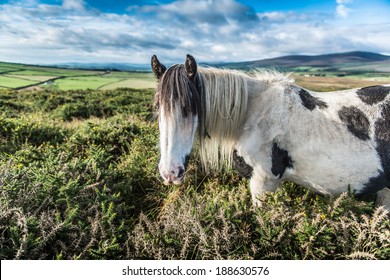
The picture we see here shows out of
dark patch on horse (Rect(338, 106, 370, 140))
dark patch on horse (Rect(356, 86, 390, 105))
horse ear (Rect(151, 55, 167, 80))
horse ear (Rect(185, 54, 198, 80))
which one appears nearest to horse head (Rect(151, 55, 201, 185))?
horse ear (Rect(185, 54, 198, 80))

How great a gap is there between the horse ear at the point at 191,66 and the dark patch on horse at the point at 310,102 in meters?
1.32

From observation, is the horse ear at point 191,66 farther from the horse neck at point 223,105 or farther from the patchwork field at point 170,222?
the patchwork field at point 170,222

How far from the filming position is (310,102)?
120 inches

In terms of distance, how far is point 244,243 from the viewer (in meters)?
2.75

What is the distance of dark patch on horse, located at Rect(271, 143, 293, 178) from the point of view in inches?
115

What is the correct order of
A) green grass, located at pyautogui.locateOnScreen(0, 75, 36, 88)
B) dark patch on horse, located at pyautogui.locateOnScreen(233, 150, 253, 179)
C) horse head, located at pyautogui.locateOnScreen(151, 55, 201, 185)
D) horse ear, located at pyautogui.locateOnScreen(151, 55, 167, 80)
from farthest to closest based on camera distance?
green grass, located at pyautogui.locateOnScreen(0, 75, 36, 88), dark patch on horse, located at pyautogui.locateOnScreen(233, 150, 253, 179), horse ear, located at pyautogui.locateOnScreen(151, 55, 167, 80), horse head, located at pyautogui.locateOnScreen(151, 55, 201, 185)

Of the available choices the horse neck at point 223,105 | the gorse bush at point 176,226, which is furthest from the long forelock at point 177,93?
the gorse bush at point 176,226

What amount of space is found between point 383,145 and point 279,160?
3.44ft

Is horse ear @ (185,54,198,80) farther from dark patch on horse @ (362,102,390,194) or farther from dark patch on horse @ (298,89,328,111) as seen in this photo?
dark patch on horse @ (362,102,390,194)

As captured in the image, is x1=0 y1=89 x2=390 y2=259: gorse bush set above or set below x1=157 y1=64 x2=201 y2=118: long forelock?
below

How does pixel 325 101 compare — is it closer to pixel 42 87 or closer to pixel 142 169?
pixel 142 169

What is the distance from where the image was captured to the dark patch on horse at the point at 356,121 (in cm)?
284

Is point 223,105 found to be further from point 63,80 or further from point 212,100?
point 63,80
